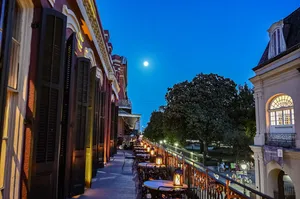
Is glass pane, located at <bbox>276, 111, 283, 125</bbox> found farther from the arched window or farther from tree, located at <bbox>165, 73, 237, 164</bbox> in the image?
tree, located at <bbox>165, 73, 237, 164</bbox>

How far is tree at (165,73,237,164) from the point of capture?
85.5 feet

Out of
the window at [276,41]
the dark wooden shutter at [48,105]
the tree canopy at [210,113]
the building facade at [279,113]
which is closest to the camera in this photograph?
the dark wooden shutter at [48,105]

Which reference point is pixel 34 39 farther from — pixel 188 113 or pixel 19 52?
pixel 188 113

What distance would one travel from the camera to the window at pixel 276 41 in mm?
16120

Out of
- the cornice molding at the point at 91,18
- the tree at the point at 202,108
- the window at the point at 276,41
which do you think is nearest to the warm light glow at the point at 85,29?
the cornice molding at the point at 91,18

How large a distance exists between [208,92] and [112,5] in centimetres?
15323

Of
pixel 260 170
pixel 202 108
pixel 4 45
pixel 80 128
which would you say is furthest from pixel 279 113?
pixel 4 45

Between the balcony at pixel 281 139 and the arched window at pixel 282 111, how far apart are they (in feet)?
2.53

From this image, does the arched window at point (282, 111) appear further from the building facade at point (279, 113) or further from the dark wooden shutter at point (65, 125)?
Answer: the dark wooden shutter at point (65, 125)

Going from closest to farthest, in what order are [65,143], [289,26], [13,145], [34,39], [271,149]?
[13,145] → [34,39] → [65,143] → [271,149] → [289,26]

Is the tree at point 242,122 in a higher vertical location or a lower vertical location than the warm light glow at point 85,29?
lower

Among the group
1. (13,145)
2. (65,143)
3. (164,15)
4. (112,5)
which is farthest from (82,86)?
(164,15)

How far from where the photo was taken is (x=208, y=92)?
27203mm

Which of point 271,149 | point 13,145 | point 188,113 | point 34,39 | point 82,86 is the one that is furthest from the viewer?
point 188,113
